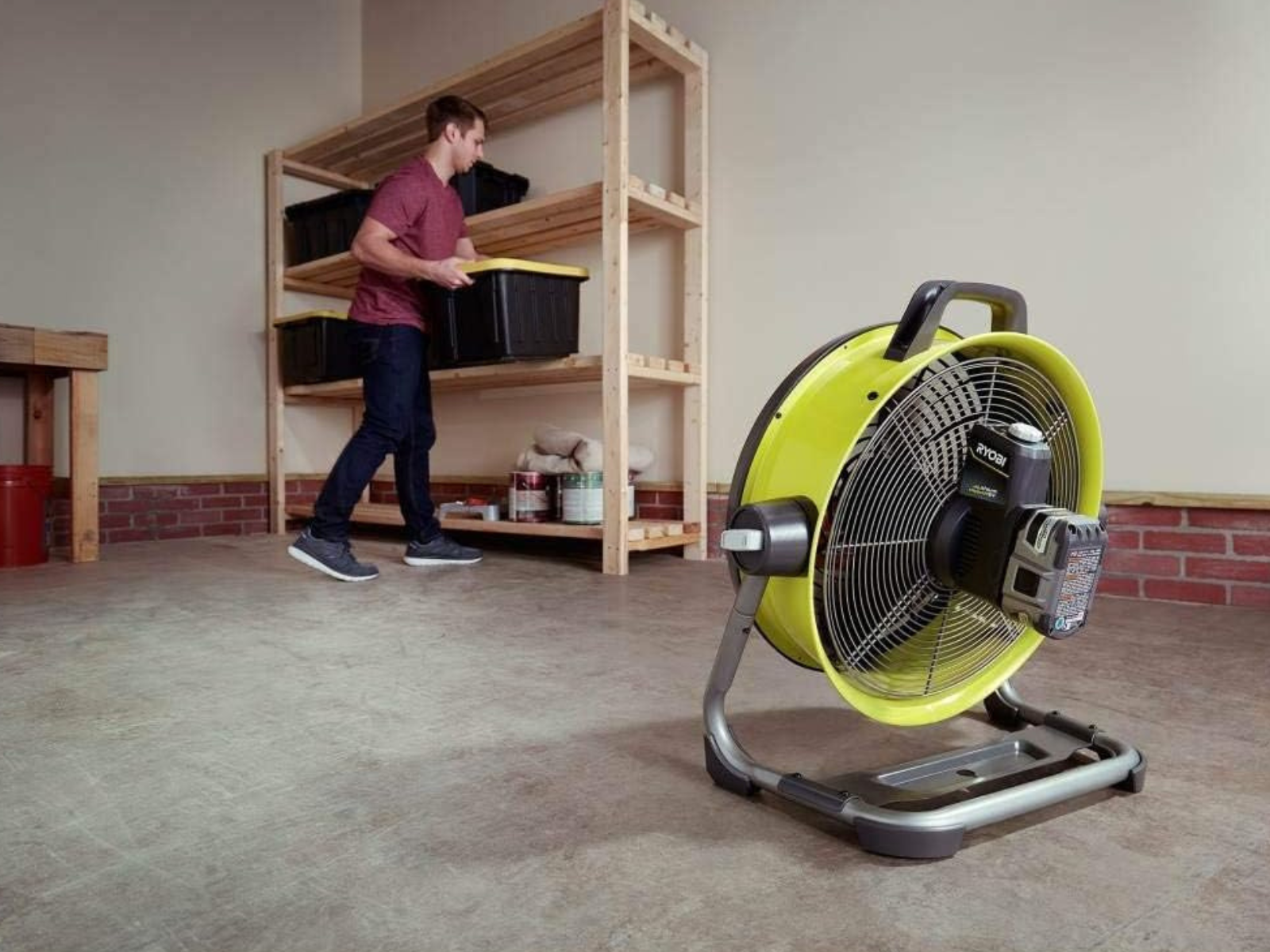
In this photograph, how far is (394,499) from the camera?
4277 mm

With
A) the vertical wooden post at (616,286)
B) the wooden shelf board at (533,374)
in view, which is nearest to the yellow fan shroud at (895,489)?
the vertical wooden post at (616,286)

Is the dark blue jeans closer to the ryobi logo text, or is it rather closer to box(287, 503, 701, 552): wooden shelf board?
box(287, 503, 701, 552): wooden shelf board

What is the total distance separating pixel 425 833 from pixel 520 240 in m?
3.07

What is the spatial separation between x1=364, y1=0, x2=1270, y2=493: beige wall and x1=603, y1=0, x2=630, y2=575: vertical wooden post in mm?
495

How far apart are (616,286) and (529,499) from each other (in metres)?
0.83

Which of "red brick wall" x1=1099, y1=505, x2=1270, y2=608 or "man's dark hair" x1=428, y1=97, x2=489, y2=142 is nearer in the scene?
"red brick wall" x1=1099, y1=505, x2=1270, y2=608

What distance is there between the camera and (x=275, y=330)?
410cm

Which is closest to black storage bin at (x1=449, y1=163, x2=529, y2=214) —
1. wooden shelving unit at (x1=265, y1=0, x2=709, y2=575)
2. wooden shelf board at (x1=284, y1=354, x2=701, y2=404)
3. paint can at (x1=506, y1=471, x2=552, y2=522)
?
wooden shelving unit at (x1=265, y1=0, x2=709, y2=575)

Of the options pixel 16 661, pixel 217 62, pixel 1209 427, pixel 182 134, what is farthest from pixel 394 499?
pixel 1209 427

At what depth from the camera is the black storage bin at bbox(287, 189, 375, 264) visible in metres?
3.82

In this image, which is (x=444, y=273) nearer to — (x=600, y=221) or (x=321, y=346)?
(x=600, y=221)

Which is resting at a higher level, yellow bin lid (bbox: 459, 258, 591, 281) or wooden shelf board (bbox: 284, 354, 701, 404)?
yellow bin lid (bbox: 459, 258, 591, 281)

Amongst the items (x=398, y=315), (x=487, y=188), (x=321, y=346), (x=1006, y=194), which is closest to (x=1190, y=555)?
(x=1006, y=194)

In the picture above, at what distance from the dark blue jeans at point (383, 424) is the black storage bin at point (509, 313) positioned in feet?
0.60
